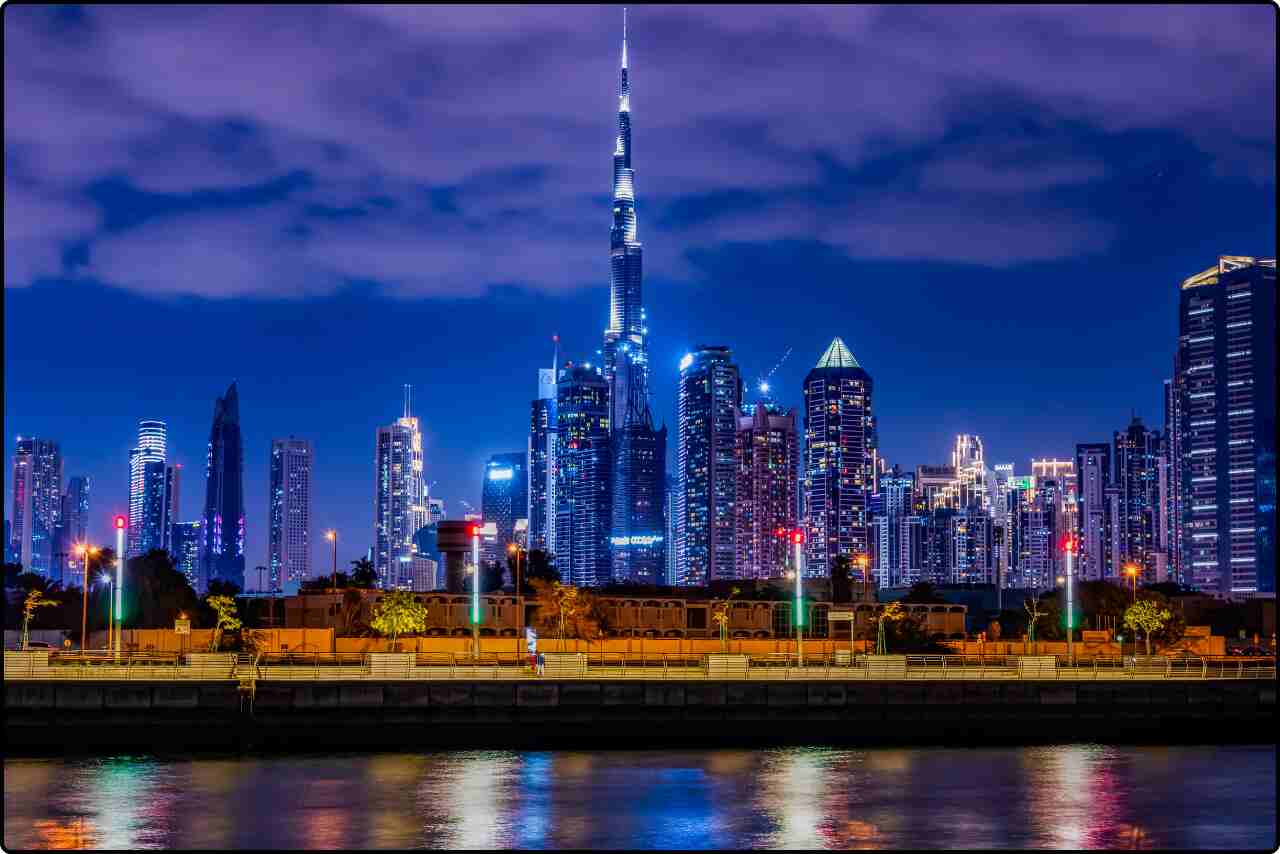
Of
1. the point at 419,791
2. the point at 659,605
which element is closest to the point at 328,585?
the point at 659,605

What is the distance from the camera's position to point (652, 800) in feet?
170

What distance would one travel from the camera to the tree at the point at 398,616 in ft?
313

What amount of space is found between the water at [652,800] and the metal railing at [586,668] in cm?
901

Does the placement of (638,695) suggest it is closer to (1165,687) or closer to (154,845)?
(1165,687)

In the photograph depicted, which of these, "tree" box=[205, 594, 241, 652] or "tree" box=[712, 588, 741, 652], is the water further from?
"tree" box=[712, 588, 741, 652]

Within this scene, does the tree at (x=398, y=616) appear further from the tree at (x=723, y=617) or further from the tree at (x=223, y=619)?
the tree at (x=723, y=617)

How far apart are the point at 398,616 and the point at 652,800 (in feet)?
151

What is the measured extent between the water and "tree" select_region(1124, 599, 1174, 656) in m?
40.6

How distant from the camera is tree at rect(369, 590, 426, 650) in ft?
313

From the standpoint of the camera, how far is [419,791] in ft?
176

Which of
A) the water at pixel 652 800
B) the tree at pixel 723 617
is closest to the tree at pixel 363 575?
the tree at pixel 723 617

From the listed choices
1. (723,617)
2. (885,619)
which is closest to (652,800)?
(723,617)

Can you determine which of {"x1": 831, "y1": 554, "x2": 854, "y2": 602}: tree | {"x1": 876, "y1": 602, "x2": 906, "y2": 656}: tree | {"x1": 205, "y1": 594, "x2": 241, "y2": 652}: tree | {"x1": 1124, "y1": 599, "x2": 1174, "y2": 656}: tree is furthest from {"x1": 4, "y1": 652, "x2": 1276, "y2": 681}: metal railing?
{"x1": 831, "y1": 554, "x2": 854, "y2": 602}: tree

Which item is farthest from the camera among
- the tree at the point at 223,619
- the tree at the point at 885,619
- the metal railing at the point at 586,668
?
the tree at the point at 885,619
